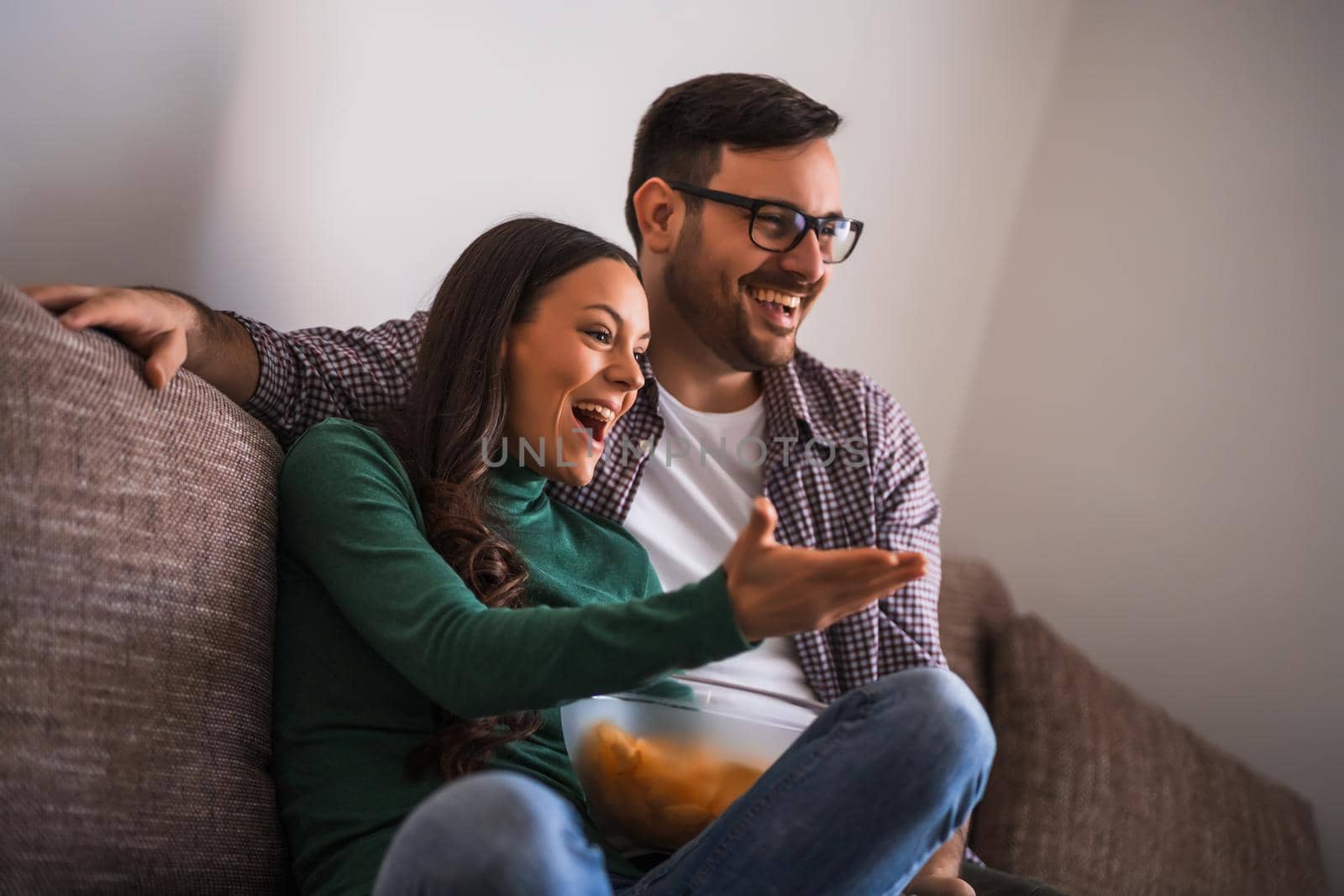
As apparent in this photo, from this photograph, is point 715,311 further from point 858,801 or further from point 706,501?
point 858,801

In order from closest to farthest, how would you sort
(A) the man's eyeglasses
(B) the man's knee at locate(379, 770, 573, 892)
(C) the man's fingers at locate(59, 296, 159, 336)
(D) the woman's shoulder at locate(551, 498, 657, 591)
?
(B) the man's knee at locate(379, 770, 573, 892), (C) the man's fingers at locate(59, 296, 159, 336), (D) the woman's shoulder at locate(551, 498, 657, 591), (A) the man's eyeglasses

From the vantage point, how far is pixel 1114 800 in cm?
187

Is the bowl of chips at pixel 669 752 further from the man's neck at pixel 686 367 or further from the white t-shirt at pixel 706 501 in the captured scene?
the man's neck at pixel 686 367

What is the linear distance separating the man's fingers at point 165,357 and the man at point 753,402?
569mm

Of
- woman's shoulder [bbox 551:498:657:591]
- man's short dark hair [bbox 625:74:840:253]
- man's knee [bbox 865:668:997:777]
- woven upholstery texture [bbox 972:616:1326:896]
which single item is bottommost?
woven upholstery texture [bbox 972:616:1326:896]

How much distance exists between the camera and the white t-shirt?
1.62 m

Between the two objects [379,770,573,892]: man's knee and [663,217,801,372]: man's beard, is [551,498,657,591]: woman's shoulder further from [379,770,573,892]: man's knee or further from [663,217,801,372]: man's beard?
[379,770,573,892]: man's knee

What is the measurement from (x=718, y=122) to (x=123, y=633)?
3.63 feet

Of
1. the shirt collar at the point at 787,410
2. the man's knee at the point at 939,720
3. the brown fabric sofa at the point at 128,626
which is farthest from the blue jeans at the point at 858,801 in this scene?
the shirt collar at the point at 787,410

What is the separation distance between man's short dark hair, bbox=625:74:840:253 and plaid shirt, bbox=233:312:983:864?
1.13 feet

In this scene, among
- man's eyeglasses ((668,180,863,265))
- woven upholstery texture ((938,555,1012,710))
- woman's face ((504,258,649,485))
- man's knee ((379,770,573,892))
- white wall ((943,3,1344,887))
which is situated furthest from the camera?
white wall ((943,3,1344,887))

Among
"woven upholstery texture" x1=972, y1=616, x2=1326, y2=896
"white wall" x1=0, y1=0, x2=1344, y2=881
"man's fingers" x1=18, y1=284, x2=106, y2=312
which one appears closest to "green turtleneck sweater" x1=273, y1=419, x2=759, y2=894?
"man's fingers" x1=18, y1=284, x2=106, y2=312

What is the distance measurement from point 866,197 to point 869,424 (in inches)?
27.8

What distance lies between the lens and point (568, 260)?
1.30m
